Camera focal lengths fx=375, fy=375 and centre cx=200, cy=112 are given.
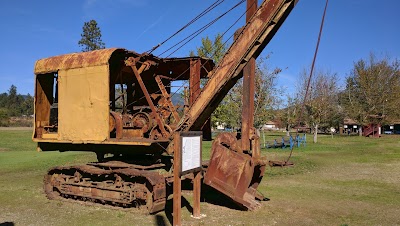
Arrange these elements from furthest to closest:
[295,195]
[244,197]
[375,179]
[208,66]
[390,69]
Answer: [390,69] → [375,179] → [208,66] → [295,195] → [244,197]

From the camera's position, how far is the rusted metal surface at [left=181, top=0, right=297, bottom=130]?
8.18 m

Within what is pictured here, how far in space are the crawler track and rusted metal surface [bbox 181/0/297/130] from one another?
1.67 metres

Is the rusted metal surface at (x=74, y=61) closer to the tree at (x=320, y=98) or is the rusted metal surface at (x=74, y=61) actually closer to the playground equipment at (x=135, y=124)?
the playground equipment at (x=135, y=124)

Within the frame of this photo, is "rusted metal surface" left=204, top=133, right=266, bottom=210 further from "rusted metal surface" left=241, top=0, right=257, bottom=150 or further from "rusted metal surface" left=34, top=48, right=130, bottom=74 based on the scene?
"rusted metal surface" left=34, top=48, right=130, bottom=74

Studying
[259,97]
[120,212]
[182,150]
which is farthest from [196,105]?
[259,97]

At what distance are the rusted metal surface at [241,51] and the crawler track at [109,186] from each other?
167 cm

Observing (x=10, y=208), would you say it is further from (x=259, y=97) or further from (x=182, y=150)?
(x=259, y=97)

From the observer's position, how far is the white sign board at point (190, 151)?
22.8 ft

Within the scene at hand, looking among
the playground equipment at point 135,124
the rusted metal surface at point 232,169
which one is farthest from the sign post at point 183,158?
the rusted metal surface at point 232,169

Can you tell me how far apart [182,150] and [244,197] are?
2.72m

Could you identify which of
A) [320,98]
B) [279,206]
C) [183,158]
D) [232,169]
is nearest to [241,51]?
[232,169]

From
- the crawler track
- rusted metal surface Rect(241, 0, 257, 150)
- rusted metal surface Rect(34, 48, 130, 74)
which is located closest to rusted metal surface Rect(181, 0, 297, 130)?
rusted metal surface Rect(241, 0, 257, 150)

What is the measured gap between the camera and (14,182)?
45.0ft

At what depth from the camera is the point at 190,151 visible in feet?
23.7
